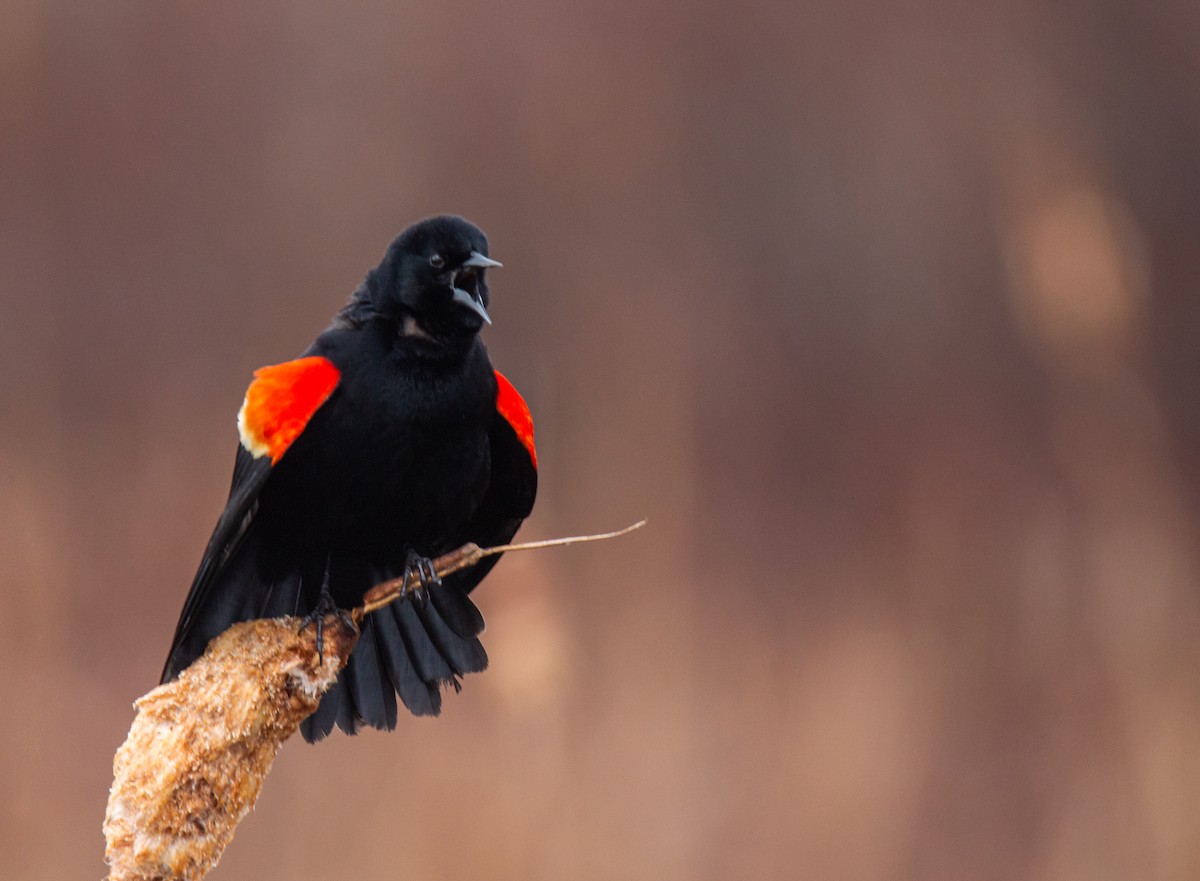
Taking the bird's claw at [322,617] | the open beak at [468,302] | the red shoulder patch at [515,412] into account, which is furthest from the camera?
the red shoulder patch at [515,412]

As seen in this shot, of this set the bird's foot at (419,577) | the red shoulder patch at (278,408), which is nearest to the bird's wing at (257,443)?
the red shoulder patch at (278,408)

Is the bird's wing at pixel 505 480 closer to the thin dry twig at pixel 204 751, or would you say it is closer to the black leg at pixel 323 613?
the black leg at pixel 323 613

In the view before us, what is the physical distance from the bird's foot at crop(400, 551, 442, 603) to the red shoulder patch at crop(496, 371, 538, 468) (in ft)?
0.76

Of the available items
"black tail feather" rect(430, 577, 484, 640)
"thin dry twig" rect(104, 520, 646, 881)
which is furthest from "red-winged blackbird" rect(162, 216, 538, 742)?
"thin dry twig" rect(104, 520, 646, 881)

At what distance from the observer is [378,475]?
176cm

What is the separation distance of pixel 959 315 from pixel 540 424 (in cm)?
124

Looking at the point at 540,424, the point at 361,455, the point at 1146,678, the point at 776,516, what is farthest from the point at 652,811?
the point at 361,455

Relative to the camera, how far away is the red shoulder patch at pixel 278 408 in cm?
171

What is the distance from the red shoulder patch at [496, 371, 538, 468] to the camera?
1.91 metres

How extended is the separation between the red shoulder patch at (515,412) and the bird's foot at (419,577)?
0.23 m

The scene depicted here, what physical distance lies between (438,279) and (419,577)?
422mm

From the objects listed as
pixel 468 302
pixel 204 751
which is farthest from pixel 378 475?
pixel 204 751

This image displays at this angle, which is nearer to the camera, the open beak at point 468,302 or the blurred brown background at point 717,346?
the open beak at point 468,302

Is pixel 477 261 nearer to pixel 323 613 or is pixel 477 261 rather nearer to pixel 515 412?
pixel 515 412
